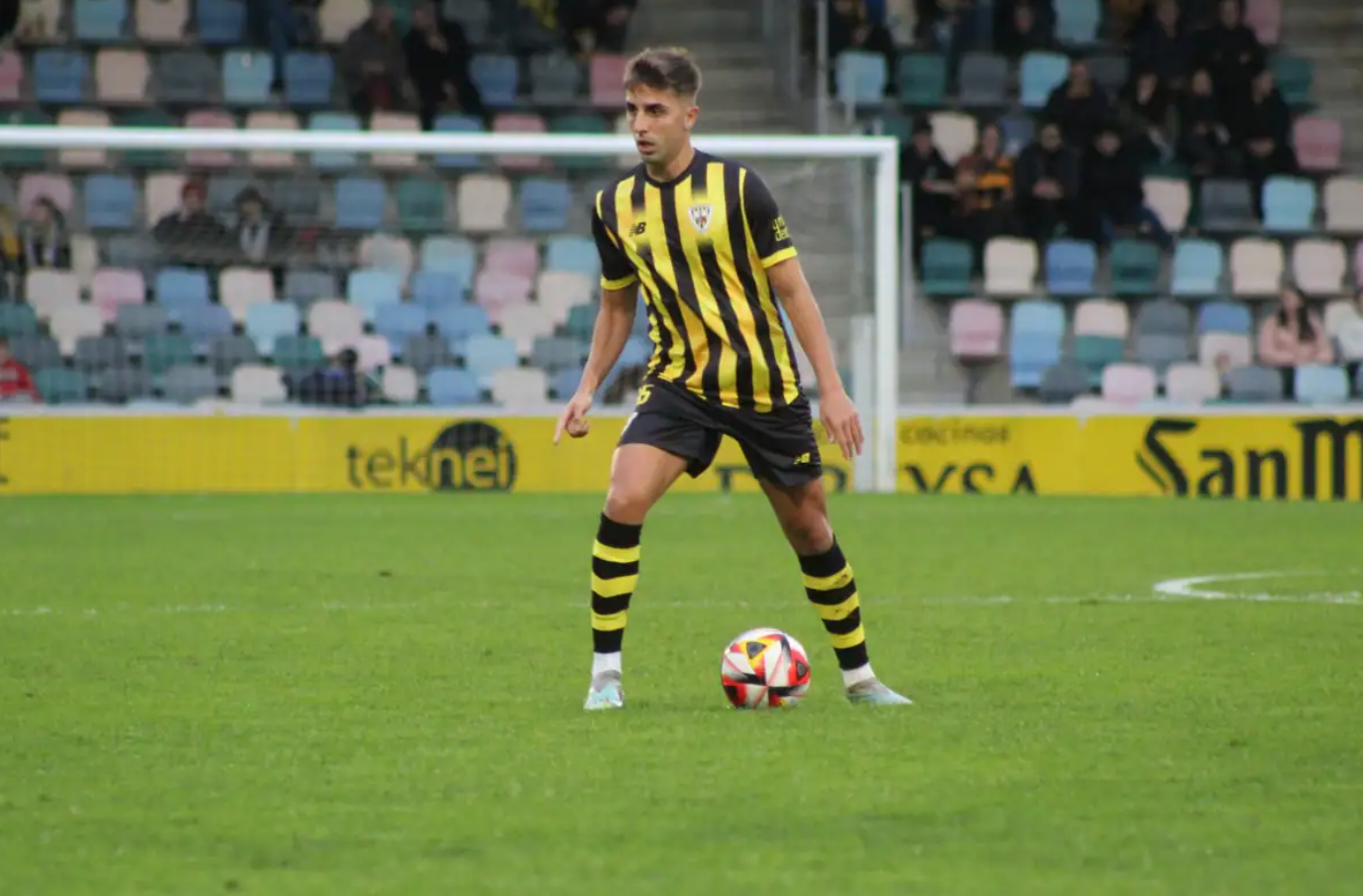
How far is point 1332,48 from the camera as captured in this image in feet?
77.5

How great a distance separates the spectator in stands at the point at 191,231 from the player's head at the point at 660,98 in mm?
12314

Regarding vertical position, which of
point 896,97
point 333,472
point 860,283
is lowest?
point 333,472

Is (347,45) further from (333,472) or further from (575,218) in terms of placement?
(333,472)

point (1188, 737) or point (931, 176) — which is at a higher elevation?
point (931, 176)

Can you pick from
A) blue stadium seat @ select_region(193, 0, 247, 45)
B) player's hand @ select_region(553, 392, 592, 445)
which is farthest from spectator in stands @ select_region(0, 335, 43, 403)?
player's hand @ select_region(553, 392, 592, 445)

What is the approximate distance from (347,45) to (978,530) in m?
9.07

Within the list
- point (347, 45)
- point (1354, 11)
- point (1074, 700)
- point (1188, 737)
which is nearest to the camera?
point (1188, 737)

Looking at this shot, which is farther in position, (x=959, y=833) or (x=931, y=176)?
(x=931, y=176)

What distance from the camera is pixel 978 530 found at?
13797mm

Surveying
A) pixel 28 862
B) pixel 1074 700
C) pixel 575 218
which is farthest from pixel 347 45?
pixel 28 862

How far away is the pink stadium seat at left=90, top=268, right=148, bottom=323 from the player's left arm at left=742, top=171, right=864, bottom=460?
12.2 meters

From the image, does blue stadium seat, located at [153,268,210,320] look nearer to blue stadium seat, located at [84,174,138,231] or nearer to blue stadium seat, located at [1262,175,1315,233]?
blue stadium seat, located at [84,174,138,231]

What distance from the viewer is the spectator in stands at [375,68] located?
20109mm

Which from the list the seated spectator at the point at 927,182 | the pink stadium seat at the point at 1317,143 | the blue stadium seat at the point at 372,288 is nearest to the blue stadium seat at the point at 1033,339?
the seated spectator at the point at 927,182
